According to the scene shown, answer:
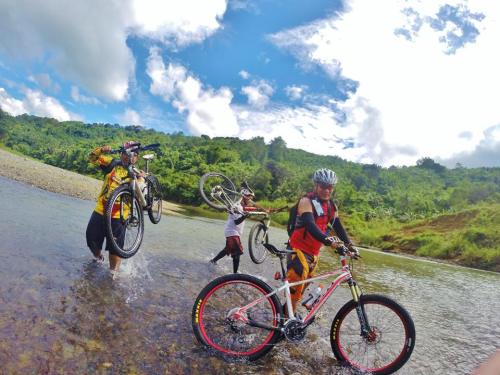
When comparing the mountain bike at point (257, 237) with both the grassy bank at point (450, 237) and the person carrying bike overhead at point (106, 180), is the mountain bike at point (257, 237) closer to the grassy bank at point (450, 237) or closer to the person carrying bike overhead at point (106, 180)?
the person carrying bike overhead at point (106, 180)

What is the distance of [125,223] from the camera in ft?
23.5

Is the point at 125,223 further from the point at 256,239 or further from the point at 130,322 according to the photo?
the point at 256,239

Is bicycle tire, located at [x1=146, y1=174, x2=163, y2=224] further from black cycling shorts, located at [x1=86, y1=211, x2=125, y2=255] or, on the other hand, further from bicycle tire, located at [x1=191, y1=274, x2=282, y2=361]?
bicycle tire, located at [x1=191, y1=274, x2=282, y2=361]

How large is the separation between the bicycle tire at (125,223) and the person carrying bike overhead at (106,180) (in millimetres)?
275

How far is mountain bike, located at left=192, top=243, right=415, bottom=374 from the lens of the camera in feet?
15.2

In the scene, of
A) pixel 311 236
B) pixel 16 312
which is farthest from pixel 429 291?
pixel 16 312

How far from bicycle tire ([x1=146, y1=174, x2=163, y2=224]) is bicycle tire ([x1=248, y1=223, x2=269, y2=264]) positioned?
3.05 m

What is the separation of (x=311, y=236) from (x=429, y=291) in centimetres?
1006

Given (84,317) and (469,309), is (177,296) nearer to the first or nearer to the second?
(84,317)

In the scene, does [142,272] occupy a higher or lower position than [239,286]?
lower

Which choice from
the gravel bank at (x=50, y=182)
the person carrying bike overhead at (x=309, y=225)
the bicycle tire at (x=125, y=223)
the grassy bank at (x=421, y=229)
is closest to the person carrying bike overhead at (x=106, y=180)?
the bicycle tire at (x=125, y=223)

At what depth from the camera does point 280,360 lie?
15.8 ft

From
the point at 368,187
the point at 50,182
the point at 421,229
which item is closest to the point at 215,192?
the point at 50,182

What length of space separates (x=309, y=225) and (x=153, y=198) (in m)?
5.06
